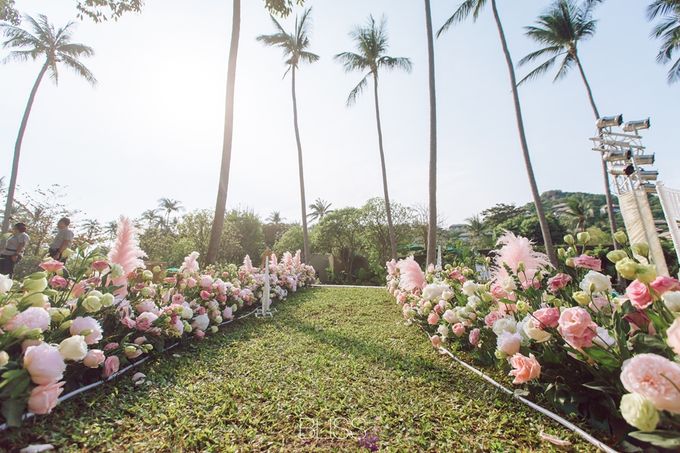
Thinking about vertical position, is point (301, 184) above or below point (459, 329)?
above

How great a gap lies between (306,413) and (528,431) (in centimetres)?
116

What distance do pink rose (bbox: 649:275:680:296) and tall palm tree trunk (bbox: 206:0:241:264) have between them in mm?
6378

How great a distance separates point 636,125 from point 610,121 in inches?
16.4

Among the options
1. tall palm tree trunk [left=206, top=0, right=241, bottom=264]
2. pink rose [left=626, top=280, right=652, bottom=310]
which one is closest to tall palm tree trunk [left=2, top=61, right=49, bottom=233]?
tall palm tree trunk [left=206, top=0, right=241, bottom=264]

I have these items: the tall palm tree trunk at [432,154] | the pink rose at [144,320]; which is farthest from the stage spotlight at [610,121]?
the pink rose at [144,320]

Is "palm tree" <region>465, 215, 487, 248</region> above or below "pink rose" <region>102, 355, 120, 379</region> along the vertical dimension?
above

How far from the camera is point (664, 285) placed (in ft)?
3.86

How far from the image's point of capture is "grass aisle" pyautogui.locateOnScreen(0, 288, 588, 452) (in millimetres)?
1520

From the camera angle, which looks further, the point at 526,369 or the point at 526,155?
the point at 526,155

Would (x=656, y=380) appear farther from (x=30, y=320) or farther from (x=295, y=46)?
(x=295, y=46)

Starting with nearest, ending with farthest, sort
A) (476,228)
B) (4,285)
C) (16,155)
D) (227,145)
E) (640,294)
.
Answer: (640,294) < (4,285) < (227,145) < (16,155) < (476,228)

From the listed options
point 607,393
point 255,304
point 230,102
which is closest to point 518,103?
point 230,102

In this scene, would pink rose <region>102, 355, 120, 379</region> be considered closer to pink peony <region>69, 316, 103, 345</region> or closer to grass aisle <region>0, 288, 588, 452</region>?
grass aisle <region>0, 288, 588, 452</region>

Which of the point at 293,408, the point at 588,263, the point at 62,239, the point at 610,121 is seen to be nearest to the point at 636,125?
the point at 610,121
